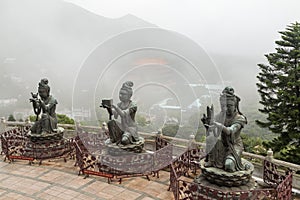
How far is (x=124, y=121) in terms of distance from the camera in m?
9.44

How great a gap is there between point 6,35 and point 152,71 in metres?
33.1

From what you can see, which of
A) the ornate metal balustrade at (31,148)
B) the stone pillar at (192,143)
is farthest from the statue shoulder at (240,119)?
the ornate metal balustrade at (31,148)

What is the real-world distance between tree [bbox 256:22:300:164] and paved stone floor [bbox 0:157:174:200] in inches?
275

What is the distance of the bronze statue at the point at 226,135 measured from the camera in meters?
6.84

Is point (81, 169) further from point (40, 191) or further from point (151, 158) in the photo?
point (151, 158)

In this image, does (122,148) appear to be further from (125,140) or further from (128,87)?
(128,87)

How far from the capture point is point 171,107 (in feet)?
26.5

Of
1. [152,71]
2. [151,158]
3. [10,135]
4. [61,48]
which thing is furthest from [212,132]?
[61,48]

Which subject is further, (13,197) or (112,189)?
(112,189)

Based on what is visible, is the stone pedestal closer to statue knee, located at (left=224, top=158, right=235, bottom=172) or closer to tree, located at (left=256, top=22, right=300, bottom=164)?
statue knee, located at (left=224, top=158, right=235, bottom=172)

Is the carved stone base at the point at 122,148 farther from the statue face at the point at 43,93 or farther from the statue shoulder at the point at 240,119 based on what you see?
the statue shoulder at the point at 240,119

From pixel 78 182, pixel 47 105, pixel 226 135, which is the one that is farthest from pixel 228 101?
pixel 47 105

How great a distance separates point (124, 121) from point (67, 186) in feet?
8.43

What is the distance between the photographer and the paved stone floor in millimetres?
7965
